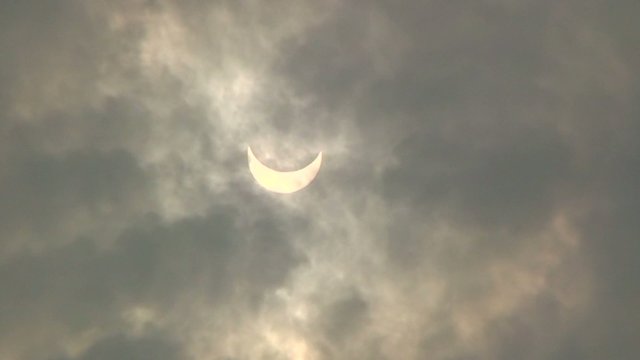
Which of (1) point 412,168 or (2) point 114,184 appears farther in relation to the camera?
(1) point 412,168

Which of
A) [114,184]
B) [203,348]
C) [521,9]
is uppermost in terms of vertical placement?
[521,9]

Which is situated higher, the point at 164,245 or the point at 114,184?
the point at 114,184

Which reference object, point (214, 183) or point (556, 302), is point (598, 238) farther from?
point (214, 183)

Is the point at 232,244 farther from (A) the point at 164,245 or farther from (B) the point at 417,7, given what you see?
(B) the point at 417,7

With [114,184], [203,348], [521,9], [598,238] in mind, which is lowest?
[203,348]

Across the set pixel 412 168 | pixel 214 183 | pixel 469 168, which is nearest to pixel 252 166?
pixel 214 183

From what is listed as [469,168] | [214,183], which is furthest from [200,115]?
[469,168]
